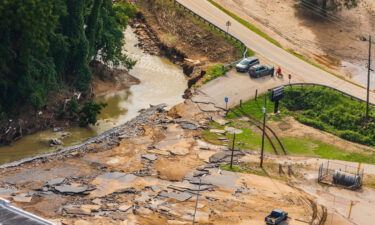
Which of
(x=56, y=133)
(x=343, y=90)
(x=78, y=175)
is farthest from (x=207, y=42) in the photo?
(x=78, y=175)

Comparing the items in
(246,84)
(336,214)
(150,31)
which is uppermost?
(150,31)

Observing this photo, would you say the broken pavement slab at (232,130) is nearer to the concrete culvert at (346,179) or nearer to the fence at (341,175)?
the fence at (341,175)

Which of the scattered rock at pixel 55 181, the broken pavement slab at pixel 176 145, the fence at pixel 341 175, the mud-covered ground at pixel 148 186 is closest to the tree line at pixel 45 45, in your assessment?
the mud-covered ground at pixel 148 186

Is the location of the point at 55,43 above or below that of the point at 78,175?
above

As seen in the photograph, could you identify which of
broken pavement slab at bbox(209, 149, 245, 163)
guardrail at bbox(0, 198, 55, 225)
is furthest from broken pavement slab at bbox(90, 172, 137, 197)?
guardrail at bbox(0, 198, 55, 225)

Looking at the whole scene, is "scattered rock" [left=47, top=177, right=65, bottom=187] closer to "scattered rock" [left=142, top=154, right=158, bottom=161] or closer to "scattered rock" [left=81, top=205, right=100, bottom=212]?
"scattered rock" [left=81, top=205, right=100, bottom=212]

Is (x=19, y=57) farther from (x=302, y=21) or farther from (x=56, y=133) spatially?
(x=302, y=21)

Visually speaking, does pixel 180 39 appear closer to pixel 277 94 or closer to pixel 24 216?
pixel 277 94
